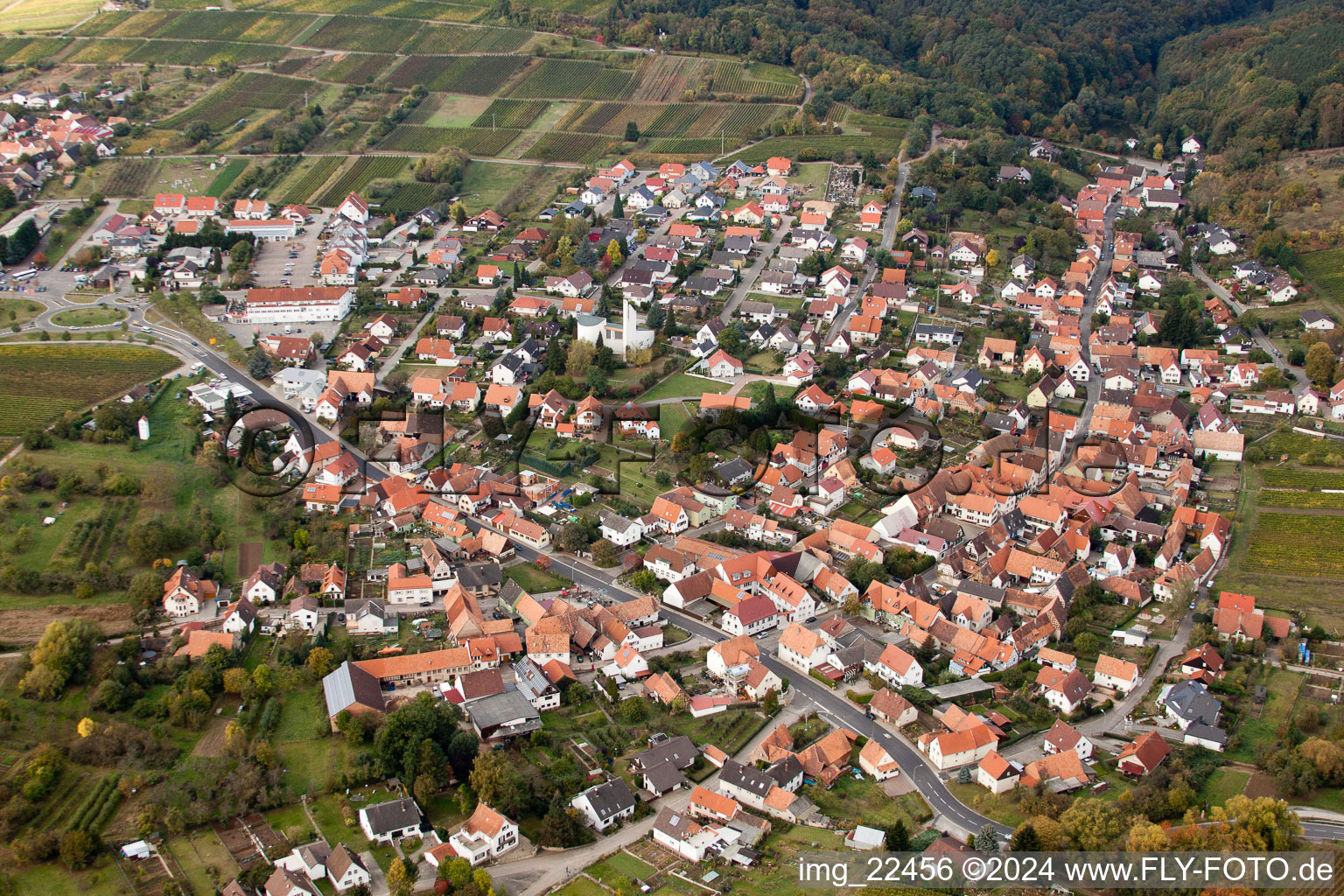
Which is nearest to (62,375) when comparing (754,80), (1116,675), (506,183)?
(506,183)

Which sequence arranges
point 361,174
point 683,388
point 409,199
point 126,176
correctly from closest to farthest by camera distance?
point 683,388 < point 409,199 < point 126,176 < point 361,174

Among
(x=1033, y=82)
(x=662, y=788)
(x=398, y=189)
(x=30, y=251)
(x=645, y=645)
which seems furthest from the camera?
(x=1033, y=82)

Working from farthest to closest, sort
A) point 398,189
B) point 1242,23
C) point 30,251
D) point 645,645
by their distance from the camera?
point 1242,23
point 398,189
point 30,251
point 645,645

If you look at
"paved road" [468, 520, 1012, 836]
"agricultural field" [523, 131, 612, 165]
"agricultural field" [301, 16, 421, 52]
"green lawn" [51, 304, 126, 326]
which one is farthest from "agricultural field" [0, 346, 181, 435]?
"agricultural field" [301, 16, 421, 52]

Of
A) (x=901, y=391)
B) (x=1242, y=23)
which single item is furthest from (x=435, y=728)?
(x=1242, y=23)

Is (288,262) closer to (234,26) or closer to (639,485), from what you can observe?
(639,485)

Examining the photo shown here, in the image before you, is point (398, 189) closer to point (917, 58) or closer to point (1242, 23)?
point (917, 58)

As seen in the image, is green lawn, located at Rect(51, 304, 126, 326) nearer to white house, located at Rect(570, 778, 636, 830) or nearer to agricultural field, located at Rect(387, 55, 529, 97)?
agricultural field, located at Rect(387, 55, 529, 97)
